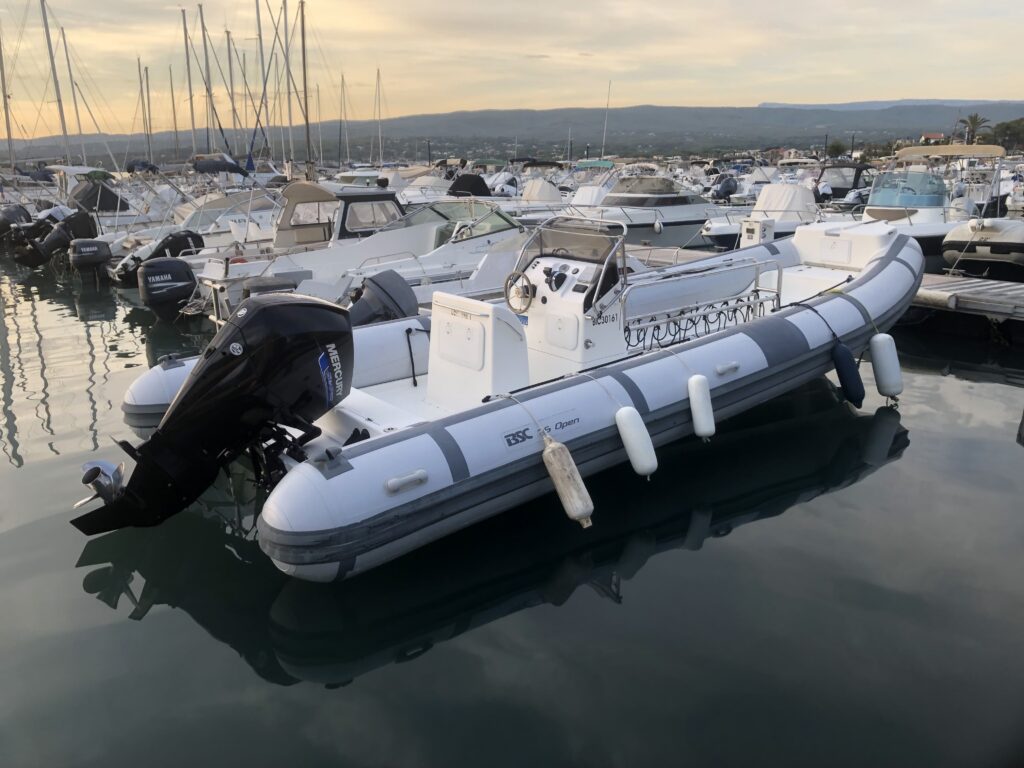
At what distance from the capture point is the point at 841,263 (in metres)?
8.80

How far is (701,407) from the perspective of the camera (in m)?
5.40

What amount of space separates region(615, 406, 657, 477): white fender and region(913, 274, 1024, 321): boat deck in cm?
630

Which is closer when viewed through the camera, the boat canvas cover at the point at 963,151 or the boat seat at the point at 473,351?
the boat seat at the point at 473,351

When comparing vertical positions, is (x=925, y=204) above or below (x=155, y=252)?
above

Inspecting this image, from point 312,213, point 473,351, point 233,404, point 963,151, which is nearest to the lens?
point 233,404

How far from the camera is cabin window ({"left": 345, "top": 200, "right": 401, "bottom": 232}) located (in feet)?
38.9

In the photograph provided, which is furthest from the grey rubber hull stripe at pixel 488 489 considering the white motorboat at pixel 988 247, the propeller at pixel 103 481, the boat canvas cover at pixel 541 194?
the boat canvas cover at pixel 541 194

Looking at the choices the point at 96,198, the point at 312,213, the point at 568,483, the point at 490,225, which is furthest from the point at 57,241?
the point at 568,483

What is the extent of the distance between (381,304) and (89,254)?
34.2 ft

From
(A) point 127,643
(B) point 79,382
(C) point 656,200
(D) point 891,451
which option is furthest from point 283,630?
(C) point 656,200

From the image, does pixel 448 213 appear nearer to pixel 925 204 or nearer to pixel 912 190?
pixel 912 190

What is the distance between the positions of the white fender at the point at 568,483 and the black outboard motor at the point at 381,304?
3.23 m

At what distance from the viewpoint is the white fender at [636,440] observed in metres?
4.90

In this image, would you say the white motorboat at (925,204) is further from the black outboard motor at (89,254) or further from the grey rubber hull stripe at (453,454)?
the black outboard motor at (89,254)
